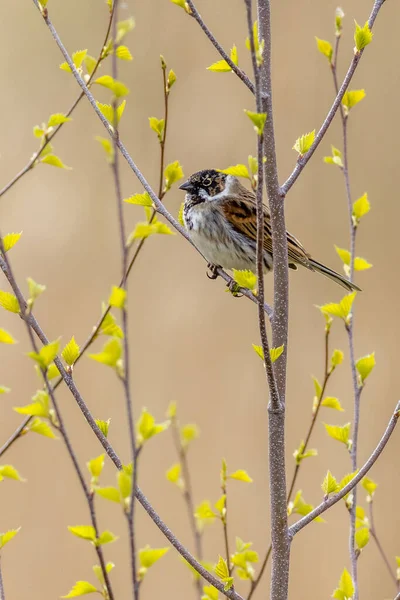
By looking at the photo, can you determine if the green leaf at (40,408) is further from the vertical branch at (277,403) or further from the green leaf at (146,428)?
the vertical branch at (277,403)

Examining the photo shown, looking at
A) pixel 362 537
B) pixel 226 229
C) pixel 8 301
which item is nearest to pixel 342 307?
pixel 362 537

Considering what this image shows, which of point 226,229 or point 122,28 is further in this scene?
point 226,229

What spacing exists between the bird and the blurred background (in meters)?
0.63

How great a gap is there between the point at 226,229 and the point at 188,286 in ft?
2.58

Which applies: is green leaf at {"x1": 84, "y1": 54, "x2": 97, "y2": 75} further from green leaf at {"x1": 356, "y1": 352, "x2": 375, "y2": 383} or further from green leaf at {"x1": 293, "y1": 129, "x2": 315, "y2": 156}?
green leaf at {"x1": 356, "y1": 352, "x2": 375, "y2": 383}

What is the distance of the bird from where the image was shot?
1868 millimetres

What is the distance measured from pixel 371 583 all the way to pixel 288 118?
1.57m

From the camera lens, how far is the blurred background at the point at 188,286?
245cm

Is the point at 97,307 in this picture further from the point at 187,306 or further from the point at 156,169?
the point at 156,169

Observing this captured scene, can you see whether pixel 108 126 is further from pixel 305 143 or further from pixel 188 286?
pixel 188 286

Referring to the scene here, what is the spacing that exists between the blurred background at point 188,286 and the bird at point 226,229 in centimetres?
63

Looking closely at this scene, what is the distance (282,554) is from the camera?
93 cm

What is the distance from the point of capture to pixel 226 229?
1.92 m

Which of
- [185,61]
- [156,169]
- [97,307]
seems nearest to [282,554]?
[97,307]
